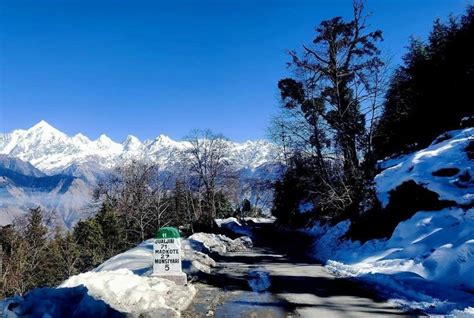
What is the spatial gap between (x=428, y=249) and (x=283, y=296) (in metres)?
5.61

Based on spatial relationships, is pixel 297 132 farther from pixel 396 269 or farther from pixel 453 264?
pixel 453 264

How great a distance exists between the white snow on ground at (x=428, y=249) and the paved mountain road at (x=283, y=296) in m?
0.83

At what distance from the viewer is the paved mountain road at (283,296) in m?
9.01

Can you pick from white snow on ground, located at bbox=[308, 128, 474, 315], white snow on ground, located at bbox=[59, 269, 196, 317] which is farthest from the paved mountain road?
white snow on ground, located at bbox=[308, 128, 474, 315]

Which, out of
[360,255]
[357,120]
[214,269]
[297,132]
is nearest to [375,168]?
[357,120]

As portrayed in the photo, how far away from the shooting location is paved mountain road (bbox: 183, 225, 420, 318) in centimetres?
901

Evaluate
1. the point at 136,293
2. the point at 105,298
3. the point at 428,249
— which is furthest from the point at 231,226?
the point at 105,298

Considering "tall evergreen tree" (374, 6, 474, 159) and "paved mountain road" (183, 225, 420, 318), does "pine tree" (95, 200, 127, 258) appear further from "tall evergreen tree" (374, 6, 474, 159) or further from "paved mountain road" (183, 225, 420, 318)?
"paved mountain road" (183, 225, 420, 318)

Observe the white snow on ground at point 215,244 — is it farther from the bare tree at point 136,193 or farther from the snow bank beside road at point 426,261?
the bare tree at point 136,193

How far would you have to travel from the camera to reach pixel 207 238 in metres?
27.8

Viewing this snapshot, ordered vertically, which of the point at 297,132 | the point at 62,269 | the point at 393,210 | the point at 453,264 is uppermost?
the point at 297,132

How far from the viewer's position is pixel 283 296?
10.8 meters

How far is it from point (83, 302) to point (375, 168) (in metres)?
21.8

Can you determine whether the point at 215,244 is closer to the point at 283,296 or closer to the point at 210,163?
the point at 283,296
